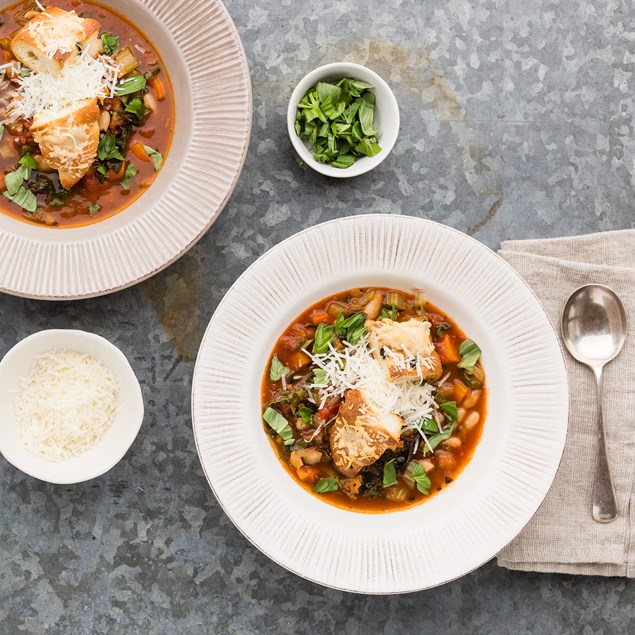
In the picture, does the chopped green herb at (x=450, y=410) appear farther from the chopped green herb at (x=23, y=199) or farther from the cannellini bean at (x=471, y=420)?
the chopped green herb at (x=23, y=199)

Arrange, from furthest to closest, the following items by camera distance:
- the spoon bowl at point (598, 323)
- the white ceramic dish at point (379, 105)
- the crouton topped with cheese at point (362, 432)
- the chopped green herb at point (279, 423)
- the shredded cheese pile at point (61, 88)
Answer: the spoon bowl at point (598, 323)
the white ceramic dish at point (379, 105)
the chopped green herb at point (279, 423)
the shredded cheese pile at point (61, 88)
the crouton topped with cheese at point (362, 432)

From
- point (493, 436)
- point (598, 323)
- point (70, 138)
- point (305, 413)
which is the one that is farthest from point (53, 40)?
point (598, 323)

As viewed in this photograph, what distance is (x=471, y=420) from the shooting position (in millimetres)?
3844

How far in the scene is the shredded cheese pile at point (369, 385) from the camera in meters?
3.61

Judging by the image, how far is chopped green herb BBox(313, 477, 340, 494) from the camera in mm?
3818

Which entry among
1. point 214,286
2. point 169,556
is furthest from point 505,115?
point 169,556

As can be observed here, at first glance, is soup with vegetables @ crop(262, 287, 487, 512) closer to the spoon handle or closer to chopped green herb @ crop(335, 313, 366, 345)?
chopped green herb @ crop(335, 313, 366, 345)

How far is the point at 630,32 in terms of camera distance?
4312 mm

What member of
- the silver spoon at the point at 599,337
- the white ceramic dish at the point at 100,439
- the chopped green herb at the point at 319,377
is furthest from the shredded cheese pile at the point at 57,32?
the silver spoon at the point at 599,337

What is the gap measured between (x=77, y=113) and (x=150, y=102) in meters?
0.41

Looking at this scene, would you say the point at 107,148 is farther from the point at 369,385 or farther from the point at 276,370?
the point at 369,385

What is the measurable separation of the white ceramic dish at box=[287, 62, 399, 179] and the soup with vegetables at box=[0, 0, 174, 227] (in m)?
0.69

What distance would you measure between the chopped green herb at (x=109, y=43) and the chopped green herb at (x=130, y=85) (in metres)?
0.16

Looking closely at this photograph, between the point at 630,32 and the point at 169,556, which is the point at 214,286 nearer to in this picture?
the point at 169,556
